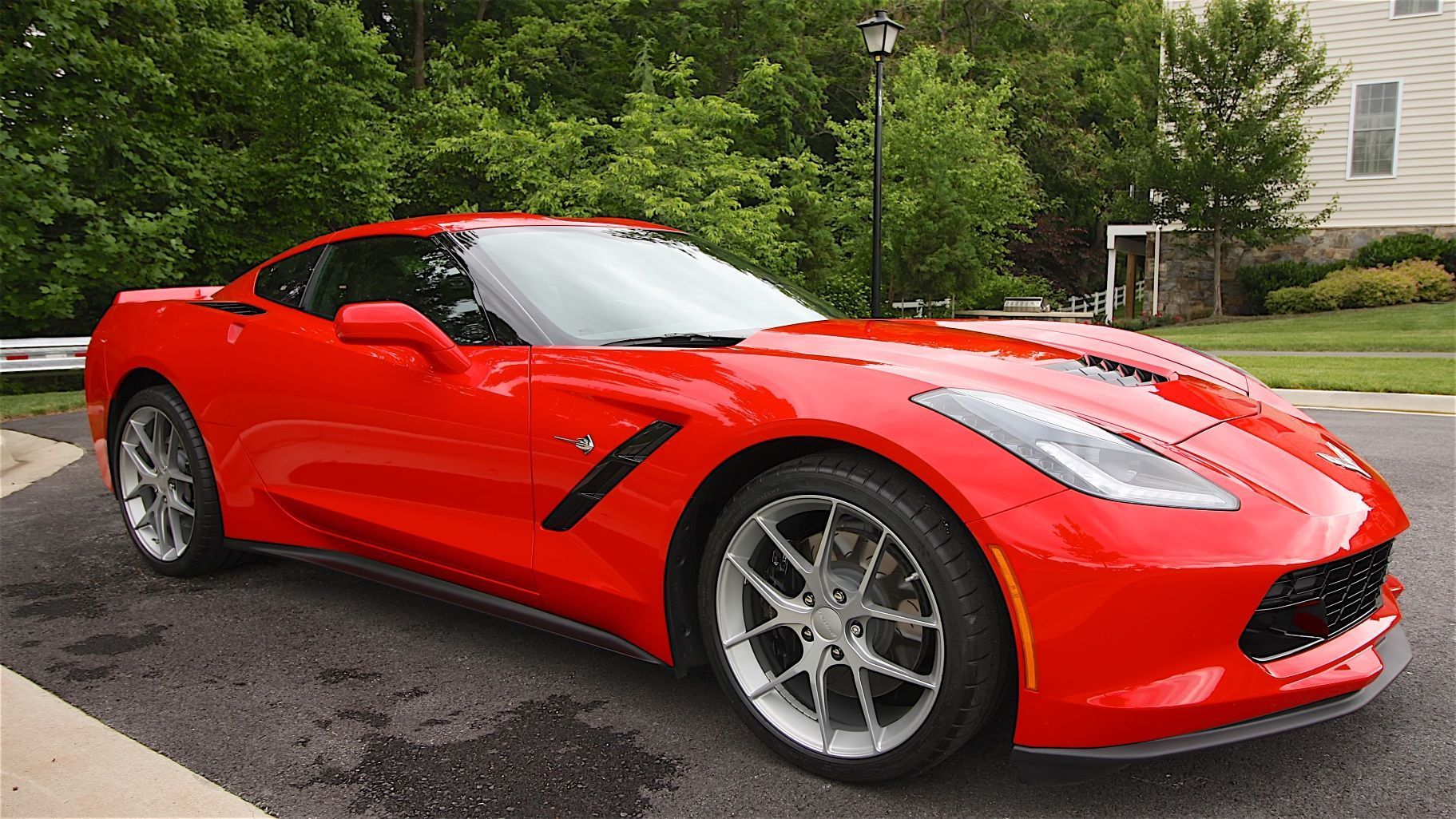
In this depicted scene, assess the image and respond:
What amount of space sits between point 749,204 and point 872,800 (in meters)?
23.0

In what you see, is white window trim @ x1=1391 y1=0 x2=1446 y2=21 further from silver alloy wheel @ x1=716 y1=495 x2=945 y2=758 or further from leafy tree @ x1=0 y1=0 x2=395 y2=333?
silver alloy wheel @ x1=716 y1=495 x2=945 y2=758

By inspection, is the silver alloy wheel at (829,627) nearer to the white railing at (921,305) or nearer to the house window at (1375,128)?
the white railing at (921,305)

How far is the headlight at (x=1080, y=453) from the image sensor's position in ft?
6.59

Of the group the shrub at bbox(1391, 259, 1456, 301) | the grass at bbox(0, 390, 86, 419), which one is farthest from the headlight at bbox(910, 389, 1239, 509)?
the shrub at bbox(1391, 259, 1456, 301)

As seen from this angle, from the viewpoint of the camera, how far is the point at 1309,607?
6.79 ft

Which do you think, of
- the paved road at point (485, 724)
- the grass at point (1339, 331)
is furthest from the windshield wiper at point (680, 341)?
the grass at point (1339, 331)

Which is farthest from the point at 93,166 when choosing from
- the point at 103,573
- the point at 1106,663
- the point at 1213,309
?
the point at 1213,309

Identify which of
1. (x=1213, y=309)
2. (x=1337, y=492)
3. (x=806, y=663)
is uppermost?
(x=1337, y=492)

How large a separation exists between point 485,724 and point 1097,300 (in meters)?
30.6

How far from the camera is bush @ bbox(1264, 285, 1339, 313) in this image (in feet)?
71.3

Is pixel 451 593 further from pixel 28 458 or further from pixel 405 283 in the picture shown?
pixel 28 458

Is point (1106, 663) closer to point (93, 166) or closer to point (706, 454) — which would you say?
point (706, 454)

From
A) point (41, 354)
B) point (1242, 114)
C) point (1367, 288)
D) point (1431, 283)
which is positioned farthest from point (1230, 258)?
point (41, 354)

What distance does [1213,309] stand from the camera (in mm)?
24125
